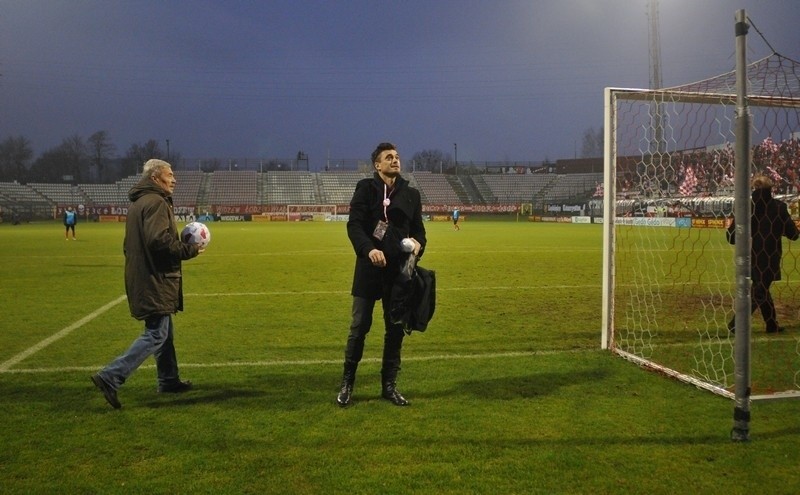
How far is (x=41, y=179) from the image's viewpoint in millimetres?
85062

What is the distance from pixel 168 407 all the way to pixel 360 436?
5.52 ft

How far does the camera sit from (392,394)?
499 cm

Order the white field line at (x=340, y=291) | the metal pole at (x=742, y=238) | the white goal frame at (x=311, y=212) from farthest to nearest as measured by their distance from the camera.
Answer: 1. the white goal frame at (x=311, y=212)
2. the white field line at (x=340, y=291)
3. the metal pole at (x=742, y=238)

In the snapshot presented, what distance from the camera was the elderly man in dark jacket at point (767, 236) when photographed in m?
7.17

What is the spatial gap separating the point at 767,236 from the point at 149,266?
22.1 ft

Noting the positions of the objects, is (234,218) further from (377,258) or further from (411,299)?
(377,258)

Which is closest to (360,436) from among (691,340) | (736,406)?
(736,406)

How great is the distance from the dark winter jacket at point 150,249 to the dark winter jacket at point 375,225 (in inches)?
51.3

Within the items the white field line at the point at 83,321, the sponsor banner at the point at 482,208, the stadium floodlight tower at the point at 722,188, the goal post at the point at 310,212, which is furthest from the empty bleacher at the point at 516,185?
the stadium floodlight tower at the point at 722,188

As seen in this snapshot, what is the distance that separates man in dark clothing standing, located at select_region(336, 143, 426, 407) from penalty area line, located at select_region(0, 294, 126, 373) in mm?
3582

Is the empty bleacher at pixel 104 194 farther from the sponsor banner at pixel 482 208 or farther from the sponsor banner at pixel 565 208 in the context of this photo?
the sponsor banner at pixel 565 208

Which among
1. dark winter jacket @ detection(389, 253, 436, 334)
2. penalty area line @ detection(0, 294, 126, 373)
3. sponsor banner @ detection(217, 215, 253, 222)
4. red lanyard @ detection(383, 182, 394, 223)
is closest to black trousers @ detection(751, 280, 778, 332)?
dark winter jacket @ detection(389, 253, 436, 334)

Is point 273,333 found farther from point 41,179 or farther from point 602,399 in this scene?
point 41,179

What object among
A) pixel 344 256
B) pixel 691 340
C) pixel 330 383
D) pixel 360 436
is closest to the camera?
pixel 360 436
